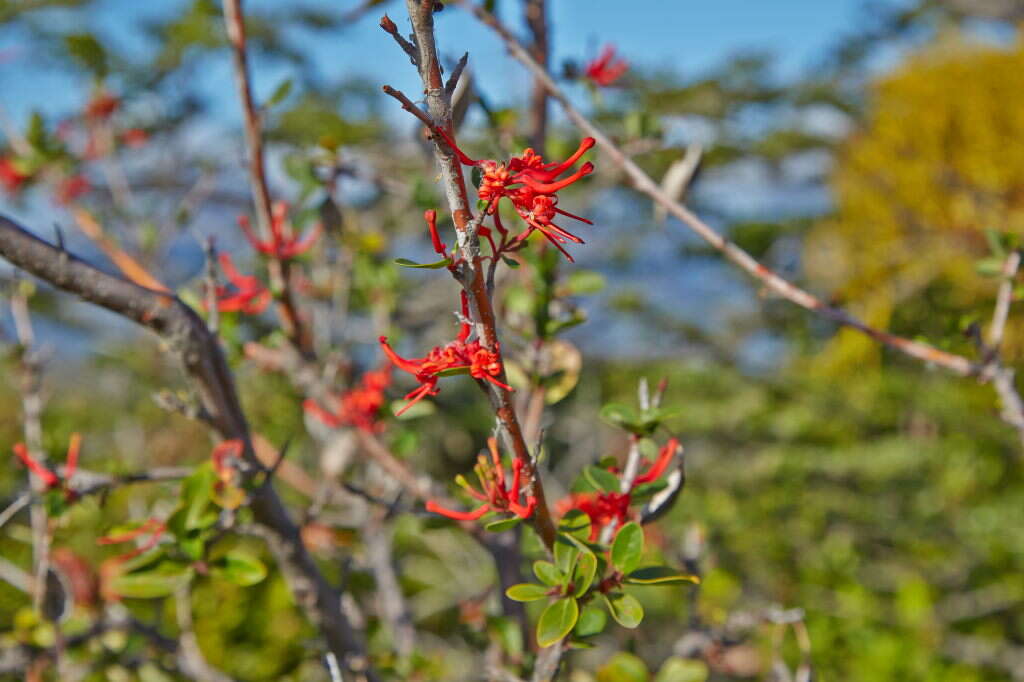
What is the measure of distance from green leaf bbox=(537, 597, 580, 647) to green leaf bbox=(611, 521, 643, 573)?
36 millimetres

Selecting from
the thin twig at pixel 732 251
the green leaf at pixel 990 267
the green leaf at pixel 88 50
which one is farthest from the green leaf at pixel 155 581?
the green leaf at pixel 88 50

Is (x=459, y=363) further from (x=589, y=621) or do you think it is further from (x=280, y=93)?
(x=280, y=93)

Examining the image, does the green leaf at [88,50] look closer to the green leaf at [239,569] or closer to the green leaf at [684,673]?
the green leaf at [239,569]

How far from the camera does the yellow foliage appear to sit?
8.87 feet

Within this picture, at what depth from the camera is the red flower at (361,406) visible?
844 mm

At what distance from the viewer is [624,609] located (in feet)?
1.54

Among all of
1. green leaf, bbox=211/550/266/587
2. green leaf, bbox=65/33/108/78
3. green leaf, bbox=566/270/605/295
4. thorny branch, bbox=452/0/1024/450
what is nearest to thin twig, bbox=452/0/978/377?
thorny branch, bbox=452/0/1024/450

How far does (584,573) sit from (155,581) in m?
0.37

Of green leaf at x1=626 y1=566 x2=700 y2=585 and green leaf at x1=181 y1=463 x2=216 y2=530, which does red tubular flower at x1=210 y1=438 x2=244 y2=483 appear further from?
green leaf at x1=626 y1=566 x2=700 y2=585

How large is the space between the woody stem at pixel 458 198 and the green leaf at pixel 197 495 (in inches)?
12.8

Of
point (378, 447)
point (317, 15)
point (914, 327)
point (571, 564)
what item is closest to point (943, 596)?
point (914, 327)

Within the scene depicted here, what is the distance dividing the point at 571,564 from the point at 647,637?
146 centimetres

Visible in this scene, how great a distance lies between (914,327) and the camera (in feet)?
3.89

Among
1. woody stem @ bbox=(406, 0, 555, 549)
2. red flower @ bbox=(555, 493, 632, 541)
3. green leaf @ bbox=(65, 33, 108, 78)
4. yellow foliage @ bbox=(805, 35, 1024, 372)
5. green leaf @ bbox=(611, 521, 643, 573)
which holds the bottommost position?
yellow foliage @ bbox=(805, 35, 1024, 372)
